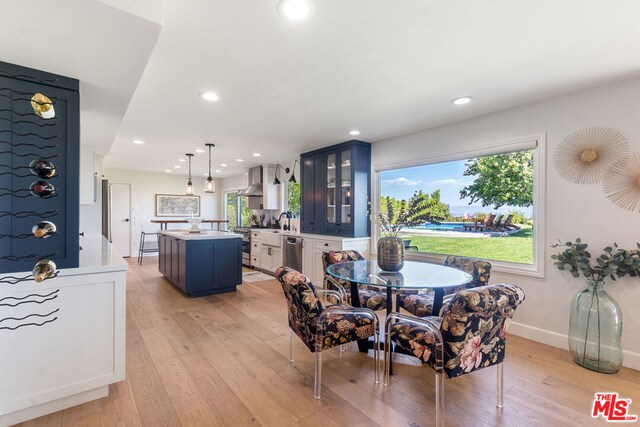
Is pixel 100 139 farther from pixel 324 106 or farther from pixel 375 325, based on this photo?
pixel 375 325

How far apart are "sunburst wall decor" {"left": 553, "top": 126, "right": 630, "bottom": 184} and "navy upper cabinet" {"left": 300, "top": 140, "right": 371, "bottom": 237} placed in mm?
2362

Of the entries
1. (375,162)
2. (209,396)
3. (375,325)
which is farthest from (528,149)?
(209,396)

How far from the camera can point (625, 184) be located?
8.09ft

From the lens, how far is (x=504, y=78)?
2.43m

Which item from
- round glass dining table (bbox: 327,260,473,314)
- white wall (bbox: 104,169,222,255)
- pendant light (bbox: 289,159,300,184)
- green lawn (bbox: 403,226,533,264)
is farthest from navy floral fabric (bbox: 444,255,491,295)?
white wall (bbox: 104,169,222,255)

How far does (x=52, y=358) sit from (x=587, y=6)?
3639 millimetres

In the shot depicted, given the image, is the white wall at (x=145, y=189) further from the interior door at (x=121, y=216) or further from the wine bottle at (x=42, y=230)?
the wine bottle at (x=42, y=230)

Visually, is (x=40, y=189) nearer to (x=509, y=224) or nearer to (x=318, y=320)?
(x=318, y=320)

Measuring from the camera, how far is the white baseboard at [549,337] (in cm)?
245

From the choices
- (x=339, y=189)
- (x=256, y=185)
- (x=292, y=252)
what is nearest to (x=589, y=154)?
(x=339, y=189)

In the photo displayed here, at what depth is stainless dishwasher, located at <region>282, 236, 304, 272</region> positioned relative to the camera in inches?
207

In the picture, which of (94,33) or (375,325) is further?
(375,325)

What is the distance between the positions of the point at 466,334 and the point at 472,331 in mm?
45

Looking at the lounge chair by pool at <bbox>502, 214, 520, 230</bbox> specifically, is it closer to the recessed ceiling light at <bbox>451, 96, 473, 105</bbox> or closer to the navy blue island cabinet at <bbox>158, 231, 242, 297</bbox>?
the recessed ceiling light at <bbox>451, 96, 473, 105</bbox>
